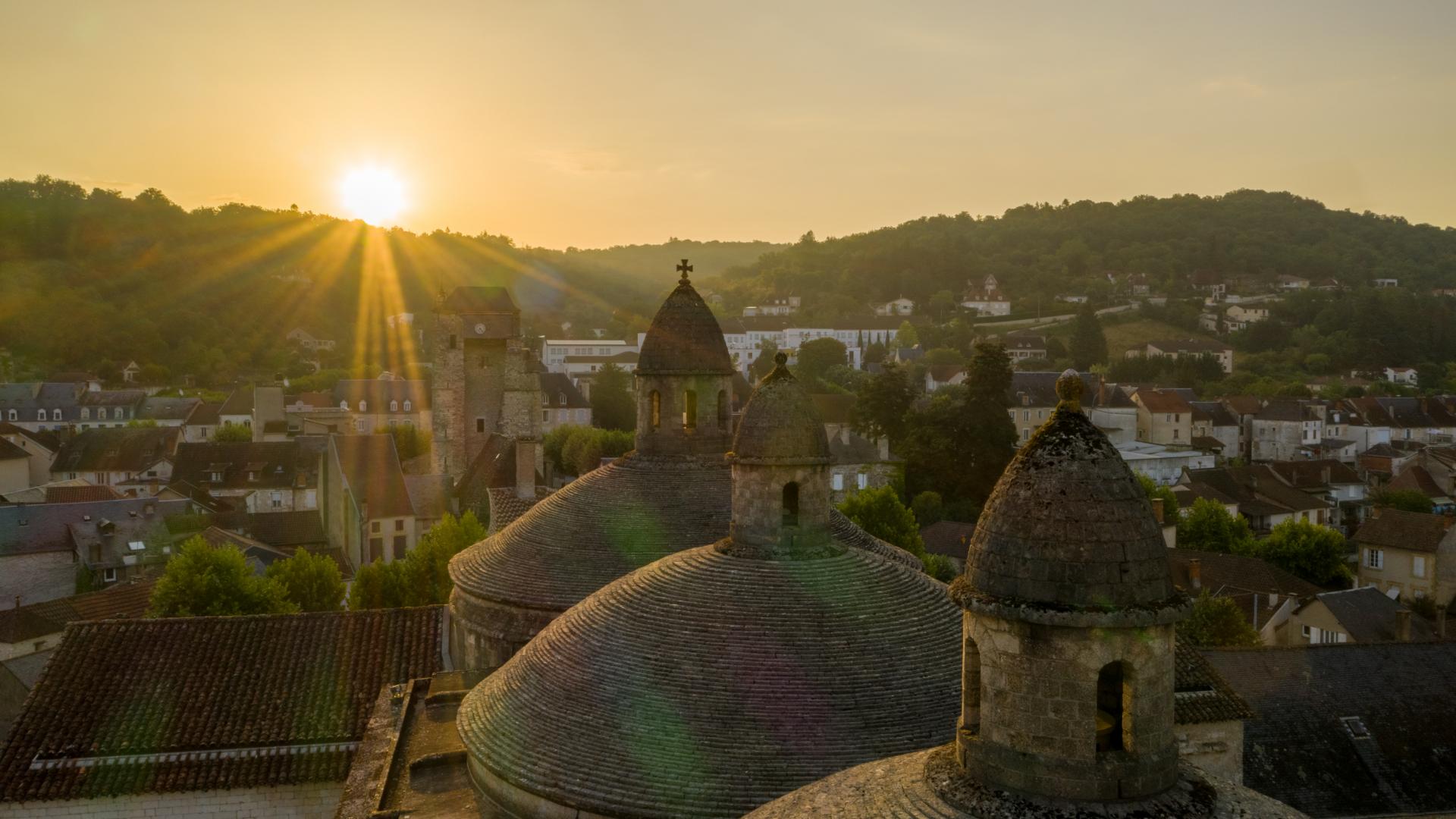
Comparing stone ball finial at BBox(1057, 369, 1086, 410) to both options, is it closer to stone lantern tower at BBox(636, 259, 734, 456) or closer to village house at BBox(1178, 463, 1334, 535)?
stone lantern tower at BBox(636, 259, 734, 456)

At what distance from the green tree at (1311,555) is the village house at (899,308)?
400 ft

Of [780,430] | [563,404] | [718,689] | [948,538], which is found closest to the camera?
[718,689]

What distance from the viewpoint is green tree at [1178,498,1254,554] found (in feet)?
185

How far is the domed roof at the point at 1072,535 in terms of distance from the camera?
812 cm

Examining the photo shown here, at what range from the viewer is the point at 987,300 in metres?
179

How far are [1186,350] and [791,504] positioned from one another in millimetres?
126672

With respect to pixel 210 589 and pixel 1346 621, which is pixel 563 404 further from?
pixel 1346 621

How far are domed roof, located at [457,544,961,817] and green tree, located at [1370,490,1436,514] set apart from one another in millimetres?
66839

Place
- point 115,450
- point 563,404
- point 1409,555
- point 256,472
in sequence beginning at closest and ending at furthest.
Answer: point 1409,555 < point 256,472 < point 115,450 < point 563,404

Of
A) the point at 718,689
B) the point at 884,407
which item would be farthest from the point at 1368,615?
the point at 718,689

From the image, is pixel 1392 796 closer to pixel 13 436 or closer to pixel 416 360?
pixel 13 436

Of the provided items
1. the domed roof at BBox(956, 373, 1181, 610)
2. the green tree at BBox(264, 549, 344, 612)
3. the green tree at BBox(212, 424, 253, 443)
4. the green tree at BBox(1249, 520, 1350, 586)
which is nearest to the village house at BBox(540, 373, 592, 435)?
the green tree at BBox(212, 424, 253, 443)

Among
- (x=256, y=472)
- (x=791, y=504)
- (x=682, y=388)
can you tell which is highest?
(x=682, y=388)

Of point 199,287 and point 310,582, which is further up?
point 199,287
